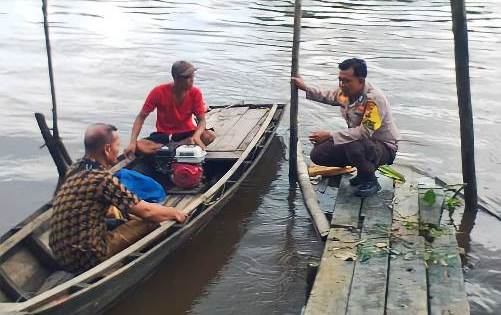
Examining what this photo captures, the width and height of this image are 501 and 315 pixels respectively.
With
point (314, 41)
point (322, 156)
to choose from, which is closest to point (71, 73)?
point (314, 41)

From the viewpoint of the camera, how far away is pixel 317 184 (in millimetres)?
7508

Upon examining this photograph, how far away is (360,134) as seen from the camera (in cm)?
604

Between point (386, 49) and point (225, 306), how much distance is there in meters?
12.9

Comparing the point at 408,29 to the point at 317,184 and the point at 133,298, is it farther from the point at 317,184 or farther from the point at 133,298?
the point at 133,298

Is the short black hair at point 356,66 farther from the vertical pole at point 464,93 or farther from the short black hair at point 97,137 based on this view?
the short black hair at point 97,137

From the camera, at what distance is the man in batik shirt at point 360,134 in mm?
5938

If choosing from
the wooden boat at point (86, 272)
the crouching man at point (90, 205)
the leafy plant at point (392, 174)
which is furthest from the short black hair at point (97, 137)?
the leafy plant at point (392, 174)

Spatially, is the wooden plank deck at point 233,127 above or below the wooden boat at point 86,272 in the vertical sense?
above

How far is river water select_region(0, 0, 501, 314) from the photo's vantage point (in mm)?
6227

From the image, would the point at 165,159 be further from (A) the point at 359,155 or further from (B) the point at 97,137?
(B) the point at 97,137

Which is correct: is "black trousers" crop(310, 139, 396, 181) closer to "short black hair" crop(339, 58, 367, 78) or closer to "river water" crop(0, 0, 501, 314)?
"short black hair" crop(339, 58, 367, 78)

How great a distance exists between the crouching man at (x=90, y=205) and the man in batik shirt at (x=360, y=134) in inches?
78.9

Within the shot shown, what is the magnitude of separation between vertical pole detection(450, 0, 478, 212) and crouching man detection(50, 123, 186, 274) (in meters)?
3.44

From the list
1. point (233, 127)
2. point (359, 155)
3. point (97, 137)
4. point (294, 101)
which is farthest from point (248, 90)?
point (97, 137)
